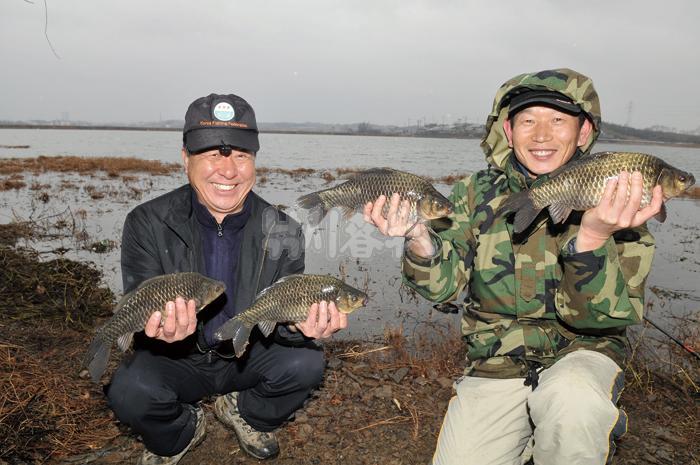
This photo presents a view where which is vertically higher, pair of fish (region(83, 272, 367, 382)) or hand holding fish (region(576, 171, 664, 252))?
hand holding fish (region(576, 171, 664, 252))

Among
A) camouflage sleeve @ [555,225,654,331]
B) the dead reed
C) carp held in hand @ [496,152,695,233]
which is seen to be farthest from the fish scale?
the dead reed

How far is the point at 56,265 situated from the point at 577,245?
23.1ft

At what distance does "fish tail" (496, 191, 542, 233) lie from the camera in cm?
311

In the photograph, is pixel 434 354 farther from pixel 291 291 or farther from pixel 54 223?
pixel 54 223

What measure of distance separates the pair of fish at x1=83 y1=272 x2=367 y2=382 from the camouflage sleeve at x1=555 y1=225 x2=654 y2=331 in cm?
143

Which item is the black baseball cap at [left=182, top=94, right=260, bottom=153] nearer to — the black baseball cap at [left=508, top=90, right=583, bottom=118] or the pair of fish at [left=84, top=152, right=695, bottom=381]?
the pair of fish at [left=84, top=152, right=695, bottom=381]

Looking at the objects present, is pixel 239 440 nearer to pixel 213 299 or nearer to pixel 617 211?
pixel 213 299

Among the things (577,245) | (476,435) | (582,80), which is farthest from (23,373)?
(582,80)

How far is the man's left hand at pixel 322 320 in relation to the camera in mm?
3342

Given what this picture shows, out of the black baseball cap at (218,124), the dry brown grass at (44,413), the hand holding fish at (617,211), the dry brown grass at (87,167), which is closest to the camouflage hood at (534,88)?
the hand holding fish at (617,211)

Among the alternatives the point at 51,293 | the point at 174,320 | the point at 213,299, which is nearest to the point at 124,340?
the point at 174,320

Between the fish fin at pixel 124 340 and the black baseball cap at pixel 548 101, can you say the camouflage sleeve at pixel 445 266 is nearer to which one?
the black baseball cap at pixel 548 101

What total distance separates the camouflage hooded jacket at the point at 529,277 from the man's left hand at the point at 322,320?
0.56m

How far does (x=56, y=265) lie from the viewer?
7.07 meters
